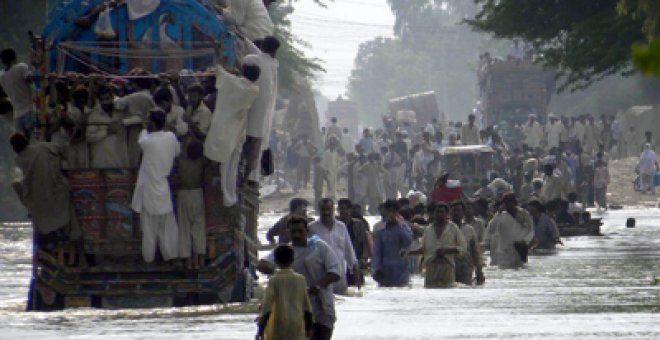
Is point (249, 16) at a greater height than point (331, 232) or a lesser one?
greater

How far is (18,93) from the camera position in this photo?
59.7ft

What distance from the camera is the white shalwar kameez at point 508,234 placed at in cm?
2503

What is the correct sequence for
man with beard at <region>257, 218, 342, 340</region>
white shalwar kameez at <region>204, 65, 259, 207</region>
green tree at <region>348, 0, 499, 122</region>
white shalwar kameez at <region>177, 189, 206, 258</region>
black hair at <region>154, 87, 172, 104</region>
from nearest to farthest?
man with beard at <region>257, 218, 342, 340</region> → white shalwar kameez at <region>204, 65, 259, 207</region> → white shalwar kameez at <region>177, 189, 206, 258</region> → black hair at <region>154, 87, 172, 104</region> → green tree at <region>348, 0, 499, 122</region>

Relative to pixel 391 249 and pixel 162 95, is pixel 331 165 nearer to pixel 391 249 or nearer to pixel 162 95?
pixel 391 249

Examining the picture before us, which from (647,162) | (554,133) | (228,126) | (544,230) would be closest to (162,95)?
(228,126)

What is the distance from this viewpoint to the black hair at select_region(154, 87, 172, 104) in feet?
57.4

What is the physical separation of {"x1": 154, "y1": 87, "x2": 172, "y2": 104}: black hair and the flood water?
6.41 feet

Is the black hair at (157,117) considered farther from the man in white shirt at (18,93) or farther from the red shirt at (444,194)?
the red shirt at (444,194)

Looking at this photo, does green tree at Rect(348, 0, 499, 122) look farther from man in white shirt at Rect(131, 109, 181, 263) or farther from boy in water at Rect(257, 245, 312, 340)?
boy in water at Rect(257, 245, 312, 340)

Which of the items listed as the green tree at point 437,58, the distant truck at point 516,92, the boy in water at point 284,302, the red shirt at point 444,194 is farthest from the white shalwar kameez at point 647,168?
→ the green tree at point 437,58

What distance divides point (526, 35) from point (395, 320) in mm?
19027

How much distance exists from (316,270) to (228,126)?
5.06 meters

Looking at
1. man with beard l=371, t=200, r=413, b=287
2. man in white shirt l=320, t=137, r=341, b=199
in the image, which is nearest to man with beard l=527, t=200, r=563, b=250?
man with beard l=371, t=200, r=413, b=287

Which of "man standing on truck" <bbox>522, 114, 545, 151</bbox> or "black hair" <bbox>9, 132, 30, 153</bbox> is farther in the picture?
"man standing on truck" <bbox>522, 114, 545, 151</bbox>
